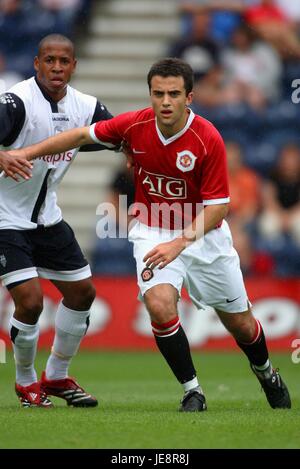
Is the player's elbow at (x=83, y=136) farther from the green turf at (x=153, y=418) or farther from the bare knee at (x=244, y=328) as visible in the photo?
the green turf at (x=153, y=418)

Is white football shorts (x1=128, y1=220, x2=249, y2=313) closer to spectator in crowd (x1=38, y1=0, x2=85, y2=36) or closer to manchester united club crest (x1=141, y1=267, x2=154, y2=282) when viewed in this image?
manchester united club crest (x1=141, y1=267, x2=154, y2=282)

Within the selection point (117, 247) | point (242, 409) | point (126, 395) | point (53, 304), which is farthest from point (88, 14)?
point (242, 409)

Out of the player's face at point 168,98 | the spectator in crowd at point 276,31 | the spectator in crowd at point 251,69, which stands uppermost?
the spectator in crowd at point 276,31

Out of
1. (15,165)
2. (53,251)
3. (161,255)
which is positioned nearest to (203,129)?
(161,255)

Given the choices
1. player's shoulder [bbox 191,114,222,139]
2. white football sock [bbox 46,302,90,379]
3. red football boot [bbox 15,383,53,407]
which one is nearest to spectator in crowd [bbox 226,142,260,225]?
white football sock [bbox 46,302,90,379]

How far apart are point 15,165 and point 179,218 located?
117 cm

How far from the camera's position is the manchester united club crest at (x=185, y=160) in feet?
24.0

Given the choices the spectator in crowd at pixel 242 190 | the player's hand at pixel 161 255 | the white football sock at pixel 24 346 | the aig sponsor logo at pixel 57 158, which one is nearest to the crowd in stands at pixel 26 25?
the spectator in crowd at pixel 242 190

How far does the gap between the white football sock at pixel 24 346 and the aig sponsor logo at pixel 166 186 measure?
1320 mm

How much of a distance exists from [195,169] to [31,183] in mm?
1295

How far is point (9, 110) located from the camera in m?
7.55

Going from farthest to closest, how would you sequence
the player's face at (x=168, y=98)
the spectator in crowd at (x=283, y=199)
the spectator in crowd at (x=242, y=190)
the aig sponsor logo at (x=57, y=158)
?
the spectator in crowd at (x=242, y=190)
the spectator in crowd at (x=283, y=199)
the aig sponsor logo at (x=57, y=158)
the player's face at (x=168, y=98)

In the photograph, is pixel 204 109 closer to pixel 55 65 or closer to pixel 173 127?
pixel 55 65

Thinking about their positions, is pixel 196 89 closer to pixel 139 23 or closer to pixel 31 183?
pixel 139 23
